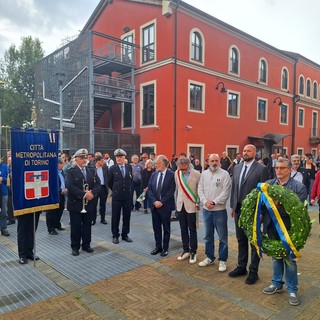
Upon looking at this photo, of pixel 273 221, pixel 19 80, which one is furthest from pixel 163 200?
pixel 19 80

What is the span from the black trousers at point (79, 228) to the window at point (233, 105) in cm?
1691

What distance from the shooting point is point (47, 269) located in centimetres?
470

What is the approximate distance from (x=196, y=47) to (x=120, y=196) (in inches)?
575

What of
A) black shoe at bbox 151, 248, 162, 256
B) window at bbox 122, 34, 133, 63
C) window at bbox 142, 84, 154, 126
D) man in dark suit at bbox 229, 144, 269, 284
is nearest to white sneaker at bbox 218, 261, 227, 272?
man in dark suit at bbox 229, 144, 269, 284

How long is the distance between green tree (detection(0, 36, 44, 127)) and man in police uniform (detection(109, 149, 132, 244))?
1138 inches

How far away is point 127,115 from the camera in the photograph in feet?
63.5

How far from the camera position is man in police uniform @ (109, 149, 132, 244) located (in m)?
6.14

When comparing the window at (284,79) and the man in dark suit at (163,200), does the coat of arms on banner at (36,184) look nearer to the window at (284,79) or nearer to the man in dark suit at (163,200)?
the man in dark suit at (163,200)

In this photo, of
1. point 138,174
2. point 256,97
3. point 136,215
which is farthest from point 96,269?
point 256,97

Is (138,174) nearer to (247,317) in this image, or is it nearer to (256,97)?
(247,317)

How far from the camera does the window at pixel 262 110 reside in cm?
2328

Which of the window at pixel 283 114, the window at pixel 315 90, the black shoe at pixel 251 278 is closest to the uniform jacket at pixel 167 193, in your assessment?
the black shoe at pixel 251 278

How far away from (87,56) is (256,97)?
13.4m

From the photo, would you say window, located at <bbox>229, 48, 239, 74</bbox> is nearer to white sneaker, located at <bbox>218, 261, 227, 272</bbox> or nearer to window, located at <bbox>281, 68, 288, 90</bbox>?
window, located at <bbox>281, 68, 288, 90</bbox>
